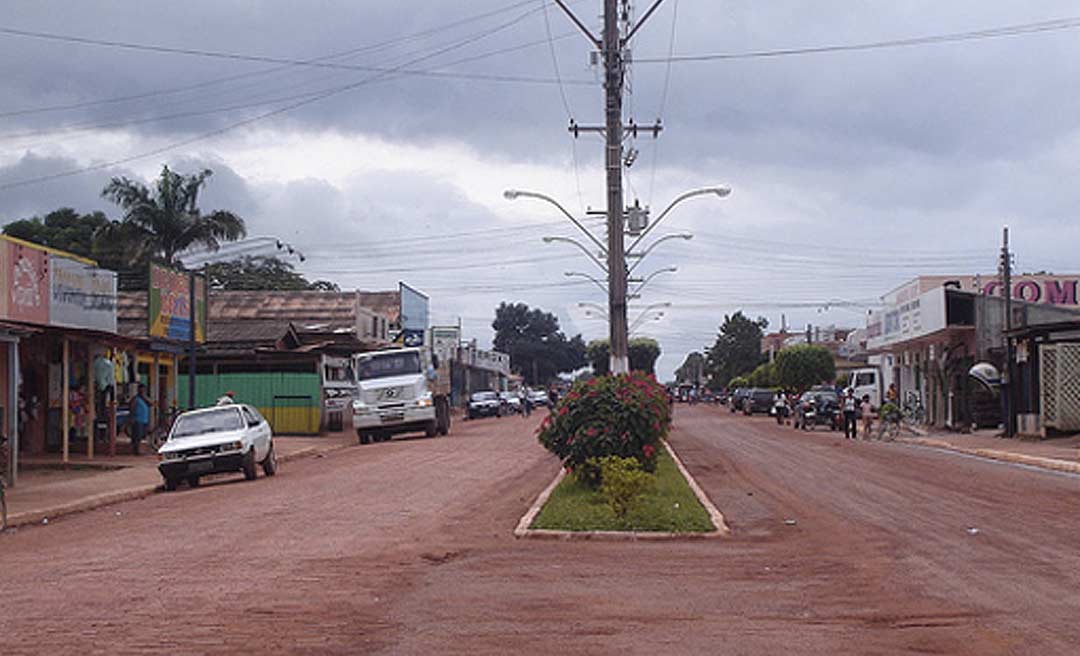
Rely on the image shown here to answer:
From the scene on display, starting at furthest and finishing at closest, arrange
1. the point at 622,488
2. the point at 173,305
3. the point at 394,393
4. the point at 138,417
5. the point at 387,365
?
the point at 387,365, the point at 394,393, the point at 173,305, the point at 138,417, the point at 622,488

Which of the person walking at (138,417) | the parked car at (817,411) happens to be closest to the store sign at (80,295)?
the person walking at (138,417)

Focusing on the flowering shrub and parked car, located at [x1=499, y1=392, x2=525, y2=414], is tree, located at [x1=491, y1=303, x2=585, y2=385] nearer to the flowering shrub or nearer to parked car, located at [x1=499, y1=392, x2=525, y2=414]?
parked car, located at [x1=499, y1=392, x2=525, y2=414]

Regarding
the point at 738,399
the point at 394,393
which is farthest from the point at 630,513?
the point at 738,399

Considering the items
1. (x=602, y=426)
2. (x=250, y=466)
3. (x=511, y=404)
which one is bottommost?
(x=250, y=466)

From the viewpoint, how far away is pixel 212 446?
78.0 ft

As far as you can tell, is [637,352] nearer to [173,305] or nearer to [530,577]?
[173,305]

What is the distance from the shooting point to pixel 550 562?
12.6 metres

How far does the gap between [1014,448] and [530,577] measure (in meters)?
23.6

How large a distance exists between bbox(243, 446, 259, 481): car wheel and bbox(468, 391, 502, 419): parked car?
40.1 meters

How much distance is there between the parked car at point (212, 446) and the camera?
2377 cm

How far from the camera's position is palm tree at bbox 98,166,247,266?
60938 mm

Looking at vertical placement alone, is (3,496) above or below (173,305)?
below

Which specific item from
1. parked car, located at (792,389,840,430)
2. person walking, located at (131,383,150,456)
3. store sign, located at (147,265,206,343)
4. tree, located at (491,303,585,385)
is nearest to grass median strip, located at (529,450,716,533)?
person walking, located at (131,383,150,456)

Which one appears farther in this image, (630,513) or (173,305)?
(173,305)
